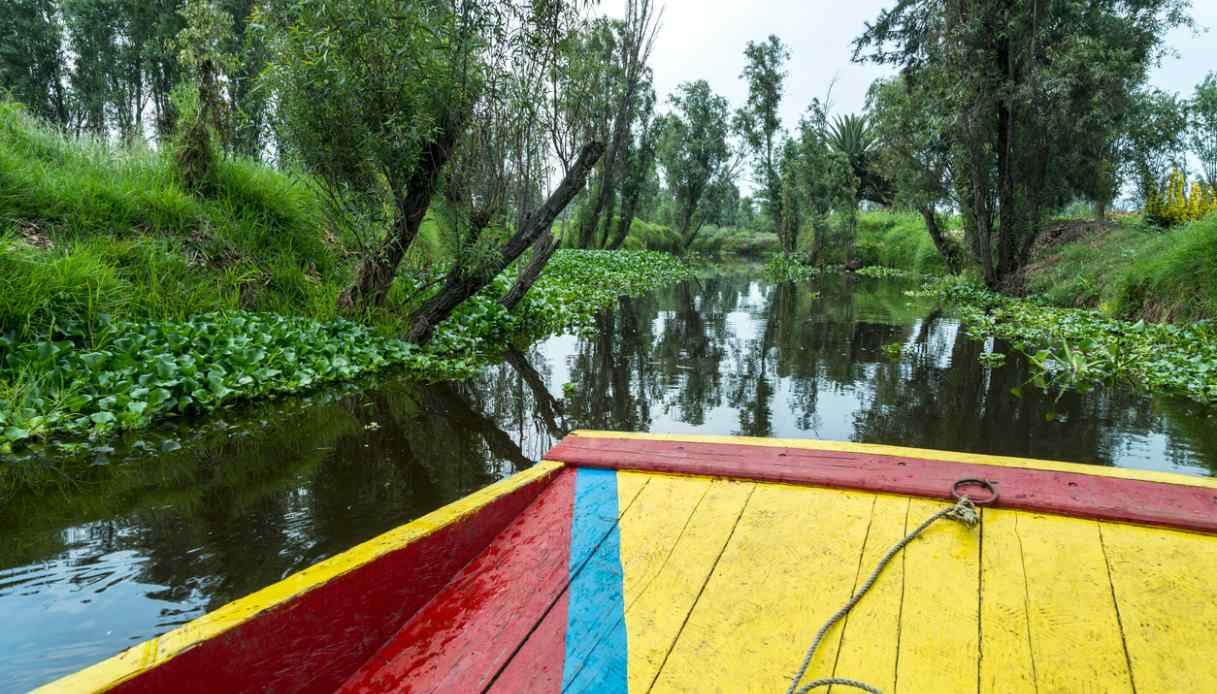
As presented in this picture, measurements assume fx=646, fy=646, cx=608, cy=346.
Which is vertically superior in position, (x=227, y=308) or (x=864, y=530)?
(x=227, y=308)

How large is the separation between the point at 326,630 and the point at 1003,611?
1.43 metres

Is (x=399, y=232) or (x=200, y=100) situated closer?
(x=399, y=232)

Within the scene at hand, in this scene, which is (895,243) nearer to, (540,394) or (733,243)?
(733,243)

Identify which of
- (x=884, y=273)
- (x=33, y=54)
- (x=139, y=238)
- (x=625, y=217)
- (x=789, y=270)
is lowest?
(x=139, y=238)

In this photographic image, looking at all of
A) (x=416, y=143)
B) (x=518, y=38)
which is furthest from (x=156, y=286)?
(x=518, y=38)

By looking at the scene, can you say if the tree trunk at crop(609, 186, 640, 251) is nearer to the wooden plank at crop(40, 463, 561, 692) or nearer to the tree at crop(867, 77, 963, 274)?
the tree at crop(867, 77, 963, 274)

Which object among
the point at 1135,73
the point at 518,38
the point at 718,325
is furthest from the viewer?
the point at 1135,73

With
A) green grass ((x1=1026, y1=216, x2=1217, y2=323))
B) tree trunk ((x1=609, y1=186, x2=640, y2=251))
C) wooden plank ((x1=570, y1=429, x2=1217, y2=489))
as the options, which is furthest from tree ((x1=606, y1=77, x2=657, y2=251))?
wooden plank ((x1=570, y1=429, x2=1217, y2=489))

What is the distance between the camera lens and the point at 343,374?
5.07m

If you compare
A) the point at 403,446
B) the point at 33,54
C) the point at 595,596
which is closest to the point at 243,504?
the point at 403,446

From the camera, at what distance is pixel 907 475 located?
5.96 ft

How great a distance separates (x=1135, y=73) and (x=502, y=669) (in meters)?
13.2

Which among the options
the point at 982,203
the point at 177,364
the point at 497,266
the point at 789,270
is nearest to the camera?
the point at 177,364

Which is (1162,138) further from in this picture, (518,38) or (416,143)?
(416,143)
